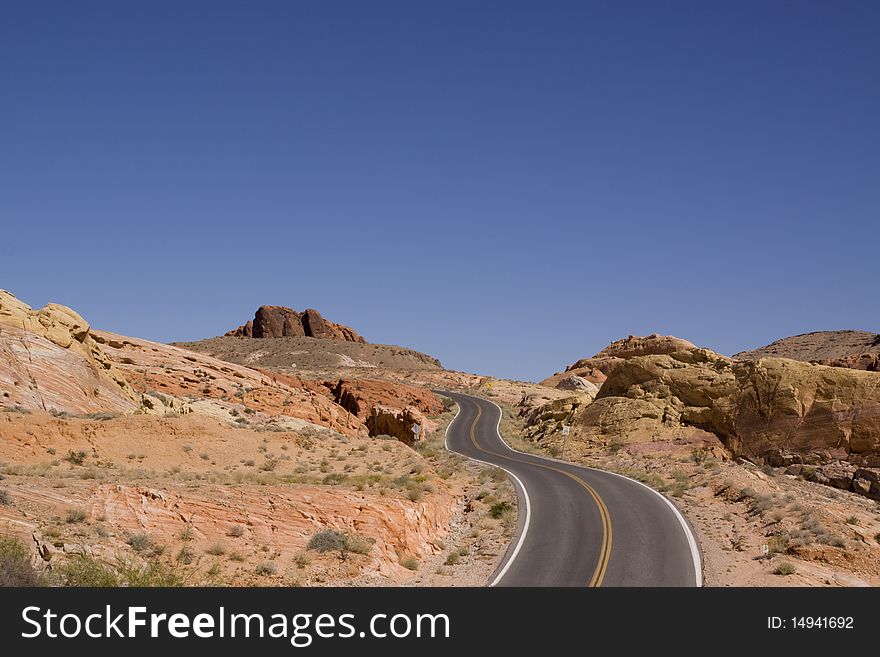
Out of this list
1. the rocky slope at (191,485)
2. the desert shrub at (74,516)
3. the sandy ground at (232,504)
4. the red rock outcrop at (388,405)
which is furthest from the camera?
the red rock outcrop at (388,405)

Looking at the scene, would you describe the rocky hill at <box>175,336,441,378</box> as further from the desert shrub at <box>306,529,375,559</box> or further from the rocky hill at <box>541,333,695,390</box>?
the desert shrub at <box>306,529,375,559</box>

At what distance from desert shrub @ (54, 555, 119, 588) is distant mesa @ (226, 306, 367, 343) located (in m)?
157

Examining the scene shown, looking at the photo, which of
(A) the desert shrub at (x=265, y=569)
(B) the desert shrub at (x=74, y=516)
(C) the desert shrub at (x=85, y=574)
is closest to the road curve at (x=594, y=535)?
(A) the desert shrub at (x=265, y=569)

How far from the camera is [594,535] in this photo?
23609 mm

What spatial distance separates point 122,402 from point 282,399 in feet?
54.5

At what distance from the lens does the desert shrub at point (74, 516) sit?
16500mm

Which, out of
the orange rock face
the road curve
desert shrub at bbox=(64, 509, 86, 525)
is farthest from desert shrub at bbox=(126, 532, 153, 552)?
the orange rock face

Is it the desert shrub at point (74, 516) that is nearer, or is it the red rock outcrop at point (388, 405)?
the desert shrub at point (74, 516)


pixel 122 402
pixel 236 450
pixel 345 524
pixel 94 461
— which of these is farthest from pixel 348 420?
pixel 345 524

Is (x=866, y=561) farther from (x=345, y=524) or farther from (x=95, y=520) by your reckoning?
(x=95, y=520)

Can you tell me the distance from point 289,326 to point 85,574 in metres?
164

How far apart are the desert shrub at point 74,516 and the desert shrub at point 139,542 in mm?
1151

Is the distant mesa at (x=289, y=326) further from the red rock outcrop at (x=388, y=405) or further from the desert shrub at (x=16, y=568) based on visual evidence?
the desert shrub at (x=16, y=568)
